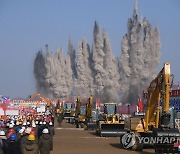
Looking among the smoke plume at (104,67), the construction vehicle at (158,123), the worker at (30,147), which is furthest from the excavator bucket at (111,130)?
the smoke plume at (104,67)

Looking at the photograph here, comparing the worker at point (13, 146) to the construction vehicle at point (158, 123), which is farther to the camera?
the construction vehicle at point (158, 123)

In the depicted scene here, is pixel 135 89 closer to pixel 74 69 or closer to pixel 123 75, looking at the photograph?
pixel 123 75

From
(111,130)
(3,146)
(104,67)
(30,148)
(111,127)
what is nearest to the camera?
(30,148)

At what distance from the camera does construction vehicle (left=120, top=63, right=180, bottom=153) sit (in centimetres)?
2350

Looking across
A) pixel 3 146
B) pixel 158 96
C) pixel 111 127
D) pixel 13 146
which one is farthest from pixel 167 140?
pixel 111 127

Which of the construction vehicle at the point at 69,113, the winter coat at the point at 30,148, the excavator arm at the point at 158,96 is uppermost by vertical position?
the construction vehicle at the point at 69,113

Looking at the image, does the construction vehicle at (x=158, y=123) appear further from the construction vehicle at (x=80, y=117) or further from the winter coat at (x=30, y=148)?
the construction vehicle at (x=80, y=117)

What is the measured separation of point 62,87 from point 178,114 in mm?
130668

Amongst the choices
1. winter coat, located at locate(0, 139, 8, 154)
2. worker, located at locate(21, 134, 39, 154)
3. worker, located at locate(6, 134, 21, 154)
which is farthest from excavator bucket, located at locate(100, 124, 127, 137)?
worker, located at locate(21, 134, 39, 154)

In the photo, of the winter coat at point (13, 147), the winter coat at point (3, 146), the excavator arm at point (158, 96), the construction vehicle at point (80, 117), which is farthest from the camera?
the construction vehicle at point (80, 117)

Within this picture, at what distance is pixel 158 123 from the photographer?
86.2 ft

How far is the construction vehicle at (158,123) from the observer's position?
23.5 m

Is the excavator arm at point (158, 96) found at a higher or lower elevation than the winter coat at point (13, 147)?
higher

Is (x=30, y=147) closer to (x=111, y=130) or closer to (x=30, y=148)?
(x=30, y=148)
